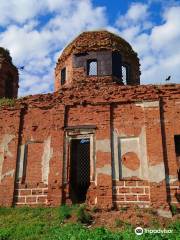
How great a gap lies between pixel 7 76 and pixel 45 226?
1030 cm

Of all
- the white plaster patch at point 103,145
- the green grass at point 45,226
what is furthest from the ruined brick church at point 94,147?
the green grass at point 45,226

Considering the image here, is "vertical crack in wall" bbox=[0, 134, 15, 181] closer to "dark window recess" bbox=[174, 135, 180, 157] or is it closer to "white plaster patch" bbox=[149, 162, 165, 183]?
"white plaster patch" bbox=[149, 162, 165, 183]

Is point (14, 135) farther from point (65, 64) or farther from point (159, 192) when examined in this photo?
point (159, 192)

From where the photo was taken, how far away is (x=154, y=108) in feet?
43.9

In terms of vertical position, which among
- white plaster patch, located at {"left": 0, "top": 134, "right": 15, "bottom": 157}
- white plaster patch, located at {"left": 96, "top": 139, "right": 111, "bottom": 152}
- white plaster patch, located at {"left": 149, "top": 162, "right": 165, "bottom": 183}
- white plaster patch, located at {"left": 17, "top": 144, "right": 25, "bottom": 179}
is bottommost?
white plaster patch, located at {"left": 149, "top": 162, "right": 165, "bottom": 183}

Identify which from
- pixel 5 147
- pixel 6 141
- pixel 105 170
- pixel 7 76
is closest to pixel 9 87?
pixel 7 76

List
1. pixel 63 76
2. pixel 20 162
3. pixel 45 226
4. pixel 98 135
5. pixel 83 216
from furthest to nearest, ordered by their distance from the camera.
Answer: pixel 63 76
pixel 20 162
pixel 98 135
pixel 83 216
pixel 45 226

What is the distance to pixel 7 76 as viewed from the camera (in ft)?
62.4

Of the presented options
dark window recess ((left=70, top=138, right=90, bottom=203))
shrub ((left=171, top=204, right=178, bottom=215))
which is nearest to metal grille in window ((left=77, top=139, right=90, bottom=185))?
dark window recess ((left=70, top=138, right=90, bottom=203))

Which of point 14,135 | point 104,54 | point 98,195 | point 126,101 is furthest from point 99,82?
point 98,195

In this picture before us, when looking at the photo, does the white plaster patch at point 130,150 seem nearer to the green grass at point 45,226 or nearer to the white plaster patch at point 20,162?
the green grass at point 45,226

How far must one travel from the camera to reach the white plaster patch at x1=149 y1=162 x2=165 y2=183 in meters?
12.4

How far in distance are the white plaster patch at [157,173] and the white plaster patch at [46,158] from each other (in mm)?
3954

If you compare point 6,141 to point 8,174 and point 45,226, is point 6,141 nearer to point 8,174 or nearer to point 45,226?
point 8,174
